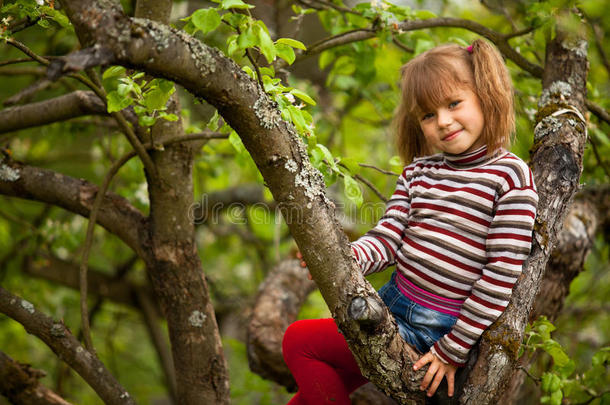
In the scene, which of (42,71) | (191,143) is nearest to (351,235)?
(191,143)

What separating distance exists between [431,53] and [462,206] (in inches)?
21.9

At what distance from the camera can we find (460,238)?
5.95 feet

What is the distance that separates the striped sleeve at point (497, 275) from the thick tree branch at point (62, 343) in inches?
50.6

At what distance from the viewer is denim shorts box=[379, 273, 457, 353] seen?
5.92 ft

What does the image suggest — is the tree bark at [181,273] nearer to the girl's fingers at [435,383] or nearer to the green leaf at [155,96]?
the green leaf at [155,96]

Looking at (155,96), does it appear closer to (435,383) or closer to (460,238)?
(460,238)

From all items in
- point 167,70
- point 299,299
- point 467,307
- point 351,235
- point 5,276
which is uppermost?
point 167,70

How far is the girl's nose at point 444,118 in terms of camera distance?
187 cm

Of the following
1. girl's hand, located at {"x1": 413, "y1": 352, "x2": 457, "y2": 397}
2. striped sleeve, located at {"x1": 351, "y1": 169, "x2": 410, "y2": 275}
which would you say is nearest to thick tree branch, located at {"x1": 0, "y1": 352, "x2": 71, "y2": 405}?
striped sleeve, located at {"x1": 351, "y1": 169, "x2": 410, "y2": 275}

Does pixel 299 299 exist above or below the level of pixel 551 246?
below

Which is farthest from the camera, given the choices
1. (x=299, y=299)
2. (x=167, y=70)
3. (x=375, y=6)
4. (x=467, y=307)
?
(x=299, y=299)

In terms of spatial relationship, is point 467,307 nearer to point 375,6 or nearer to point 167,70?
point 167,70

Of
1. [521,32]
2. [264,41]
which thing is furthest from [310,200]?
[521,32]

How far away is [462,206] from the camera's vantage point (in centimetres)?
183
